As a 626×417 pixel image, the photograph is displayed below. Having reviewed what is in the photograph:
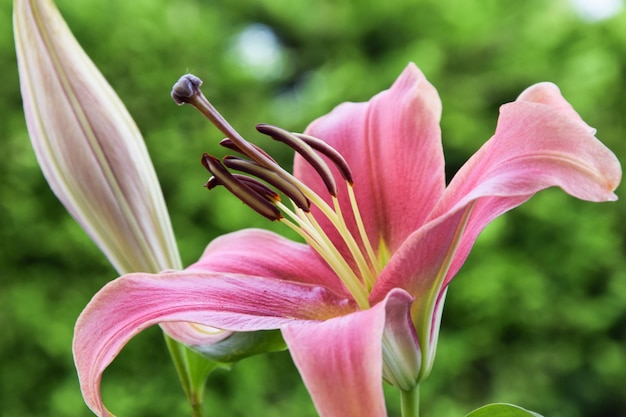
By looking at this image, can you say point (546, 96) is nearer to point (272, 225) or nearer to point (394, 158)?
point (394, 158)

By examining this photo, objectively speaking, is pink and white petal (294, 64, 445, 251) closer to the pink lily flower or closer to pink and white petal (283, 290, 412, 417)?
the pink lily flower

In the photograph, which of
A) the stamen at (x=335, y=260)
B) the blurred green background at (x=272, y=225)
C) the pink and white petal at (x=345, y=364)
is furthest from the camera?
the blurred green background at (x=272, y=225)

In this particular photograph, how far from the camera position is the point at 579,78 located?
7.38ft

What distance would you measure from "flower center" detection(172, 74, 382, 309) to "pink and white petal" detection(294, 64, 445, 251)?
0.06 ft

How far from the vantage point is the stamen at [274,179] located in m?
0.34

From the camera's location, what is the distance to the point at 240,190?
341mm

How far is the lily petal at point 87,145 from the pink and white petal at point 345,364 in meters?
0.15

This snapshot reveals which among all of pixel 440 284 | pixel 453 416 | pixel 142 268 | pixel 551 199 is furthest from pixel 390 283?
pixel 551 199

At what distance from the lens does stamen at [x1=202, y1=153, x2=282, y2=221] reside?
335mm

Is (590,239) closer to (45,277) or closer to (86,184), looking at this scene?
(45,277)

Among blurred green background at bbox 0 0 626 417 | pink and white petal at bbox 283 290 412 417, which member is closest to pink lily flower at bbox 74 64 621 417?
pink and white petal at bbox 283 290 412 417

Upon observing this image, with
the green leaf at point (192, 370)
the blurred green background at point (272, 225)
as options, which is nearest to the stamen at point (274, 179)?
the green leaf at point (192, 370)

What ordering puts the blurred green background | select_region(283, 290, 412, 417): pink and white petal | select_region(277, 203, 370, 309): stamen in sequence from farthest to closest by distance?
the blurred green background, select_region(277, 203, 370, 309): stamen, select_region(283, 290, 412, 417): pink and white petal

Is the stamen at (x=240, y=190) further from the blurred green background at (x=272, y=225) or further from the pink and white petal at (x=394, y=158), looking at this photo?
the blurred green background at (x=272, y=225)
